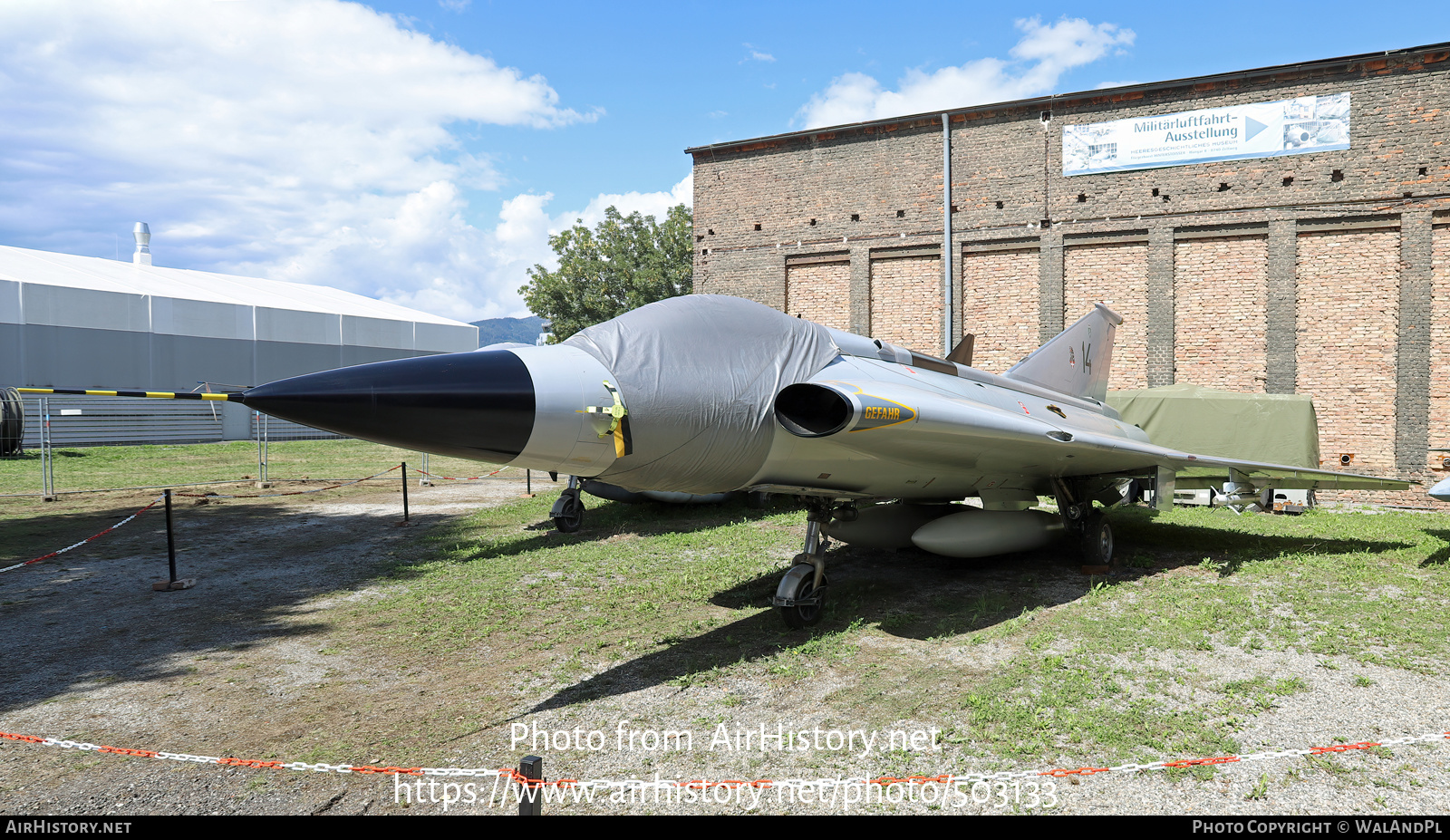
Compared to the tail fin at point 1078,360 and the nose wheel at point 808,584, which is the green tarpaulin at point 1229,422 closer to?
the tail fin at point 1078,360

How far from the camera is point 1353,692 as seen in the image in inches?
205

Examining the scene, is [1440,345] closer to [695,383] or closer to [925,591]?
[925,591]

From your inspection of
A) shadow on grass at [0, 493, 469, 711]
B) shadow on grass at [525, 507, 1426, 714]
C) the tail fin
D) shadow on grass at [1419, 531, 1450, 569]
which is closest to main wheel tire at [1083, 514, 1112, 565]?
shadow on grass at [525, 507, 1426, 714]

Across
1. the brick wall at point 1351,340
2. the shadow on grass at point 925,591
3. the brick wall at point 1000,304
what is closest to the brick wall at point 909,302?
the brick wall at point 1000,304

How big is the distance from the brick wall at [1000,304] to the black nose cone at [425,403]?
15165 millimetres

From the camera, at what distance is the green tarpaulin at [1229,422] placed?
46.1ft

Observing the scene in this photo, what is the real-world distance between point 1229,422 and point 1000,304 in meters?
5.39

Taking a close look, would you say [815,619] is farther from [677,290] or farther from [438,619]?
[677,290]

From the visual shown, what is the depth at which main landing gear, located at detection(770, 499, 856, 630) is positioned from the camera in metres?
6.49

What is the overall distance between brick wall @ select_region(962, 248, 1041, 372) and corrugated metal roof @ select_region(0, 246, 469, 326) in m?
30.5

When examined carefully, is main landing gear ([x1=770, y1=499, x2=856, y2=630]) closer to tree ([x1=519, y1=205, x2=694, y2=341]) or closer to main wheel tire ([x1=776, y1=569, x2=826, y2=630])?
main wheel tire ([x1=776, y1=569, x2=826, y2=630])

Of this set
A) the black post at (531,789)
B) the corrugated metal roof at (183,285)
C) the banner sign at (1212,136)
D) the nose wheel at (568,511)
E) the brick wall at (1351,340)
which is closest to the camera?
the black post at (531,789)

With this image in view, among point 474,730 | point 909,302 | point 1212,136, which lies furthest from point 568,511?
point 1212,136
